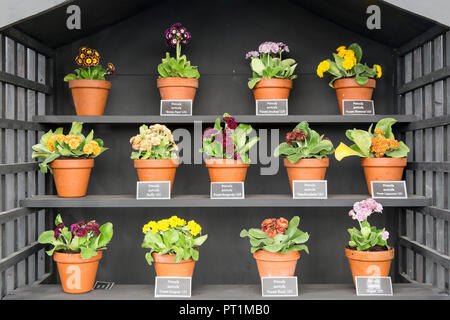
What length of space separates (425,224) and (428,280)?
0.31 metres

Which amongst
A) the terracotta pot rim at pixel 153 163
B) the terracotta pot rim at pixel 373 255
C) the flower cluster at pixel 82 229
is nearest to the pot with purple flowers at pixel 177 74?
the terracotta pot rim at pixel 153 163

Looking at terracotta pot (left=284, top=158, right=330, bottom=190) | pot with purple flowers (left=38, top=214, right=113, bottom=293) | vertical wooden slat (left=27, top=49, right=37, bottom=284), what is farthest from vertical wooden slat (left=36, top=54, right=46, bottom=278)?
terracotta pot (left=284, top=158, right=330, bottom=190)

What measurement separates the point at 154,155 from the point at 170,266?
60 centimetres

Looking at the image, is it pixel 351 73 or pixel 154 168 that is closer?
pixel 154 168

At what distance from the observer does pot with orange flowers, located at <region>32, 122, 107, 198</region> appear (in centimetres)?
227

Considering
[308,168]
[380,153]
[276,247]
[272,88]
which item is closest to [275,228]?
[276,247]

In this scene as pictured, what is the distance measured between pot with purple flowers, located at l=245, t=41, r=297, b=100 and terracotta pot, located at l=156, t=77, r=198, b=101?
0.36m

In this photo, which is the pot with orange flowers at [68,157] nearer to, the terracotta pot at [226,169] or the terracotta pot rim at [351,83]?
the terracotta pot at [226,169]

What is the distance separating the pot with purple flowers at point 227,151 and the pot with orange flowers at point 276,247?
33cm

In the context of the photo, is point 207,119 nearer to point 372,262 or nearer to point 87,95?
point 87,95

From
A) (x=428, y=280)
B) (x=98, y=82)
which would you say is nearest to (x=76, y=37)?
(x=98, y=82)

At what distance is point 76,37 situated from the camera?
2.70 meters

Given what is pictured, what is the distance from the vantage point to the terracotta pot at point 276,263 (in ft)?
7.20

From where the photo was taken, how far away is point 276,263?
86.7 inches
